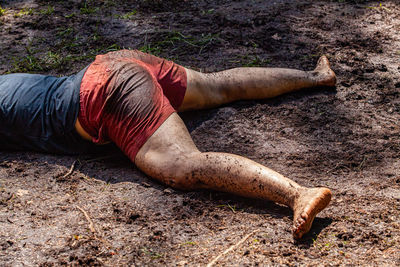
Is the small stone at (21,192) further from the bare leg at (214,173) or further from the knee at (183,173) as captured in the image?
the knee at (183,173)

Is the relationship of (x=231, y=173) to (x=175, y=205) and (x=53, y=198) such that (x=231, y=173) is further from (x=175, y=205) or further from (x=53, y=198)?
(x=53, y=198)

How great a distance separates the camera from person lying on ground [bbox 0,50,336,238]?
268cm

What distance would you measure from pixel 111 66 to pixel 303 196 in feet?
5.03

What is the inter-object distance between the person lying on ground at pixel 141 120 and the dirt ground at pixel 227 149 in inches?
4.3

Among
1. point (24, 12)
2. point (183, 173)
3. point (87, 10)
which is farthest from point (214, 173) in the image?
point (24, 12)

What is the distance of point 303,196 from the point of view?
→ 246 cm

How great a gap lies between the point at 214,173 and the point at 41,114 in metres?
1.28

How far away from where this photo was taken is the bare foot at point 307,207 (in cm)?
232

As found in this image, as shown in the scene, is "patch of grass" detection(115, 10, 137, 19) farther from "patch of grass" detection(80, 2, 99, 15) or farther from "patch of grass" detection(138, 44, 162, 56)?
"patch of grass" detection(138, 44, 162, 56)

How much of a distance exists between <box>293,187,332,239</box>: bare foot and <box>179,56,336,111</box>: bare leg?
1.38 metres

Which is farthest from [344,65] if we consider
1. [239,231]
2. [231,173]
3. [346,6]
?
[239,231]

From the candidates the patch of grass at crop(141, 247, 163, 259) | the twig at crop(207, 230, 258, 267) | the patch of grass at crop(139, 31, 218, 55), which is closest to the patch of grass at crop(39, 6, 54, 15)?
the patch of grass at crop(139, 31, 218, 55)

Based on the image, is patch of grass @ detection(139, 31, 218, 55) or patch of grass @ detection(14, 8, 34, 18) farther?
patch of grass @ detection(14, 8, 34, 18)

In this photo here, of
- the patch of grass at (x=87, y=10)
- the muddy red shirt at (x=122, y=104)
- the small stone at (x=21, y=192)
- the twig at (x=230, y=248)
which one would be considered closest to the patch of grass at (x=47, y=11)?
the patch of grass at (x=87, y=10)
